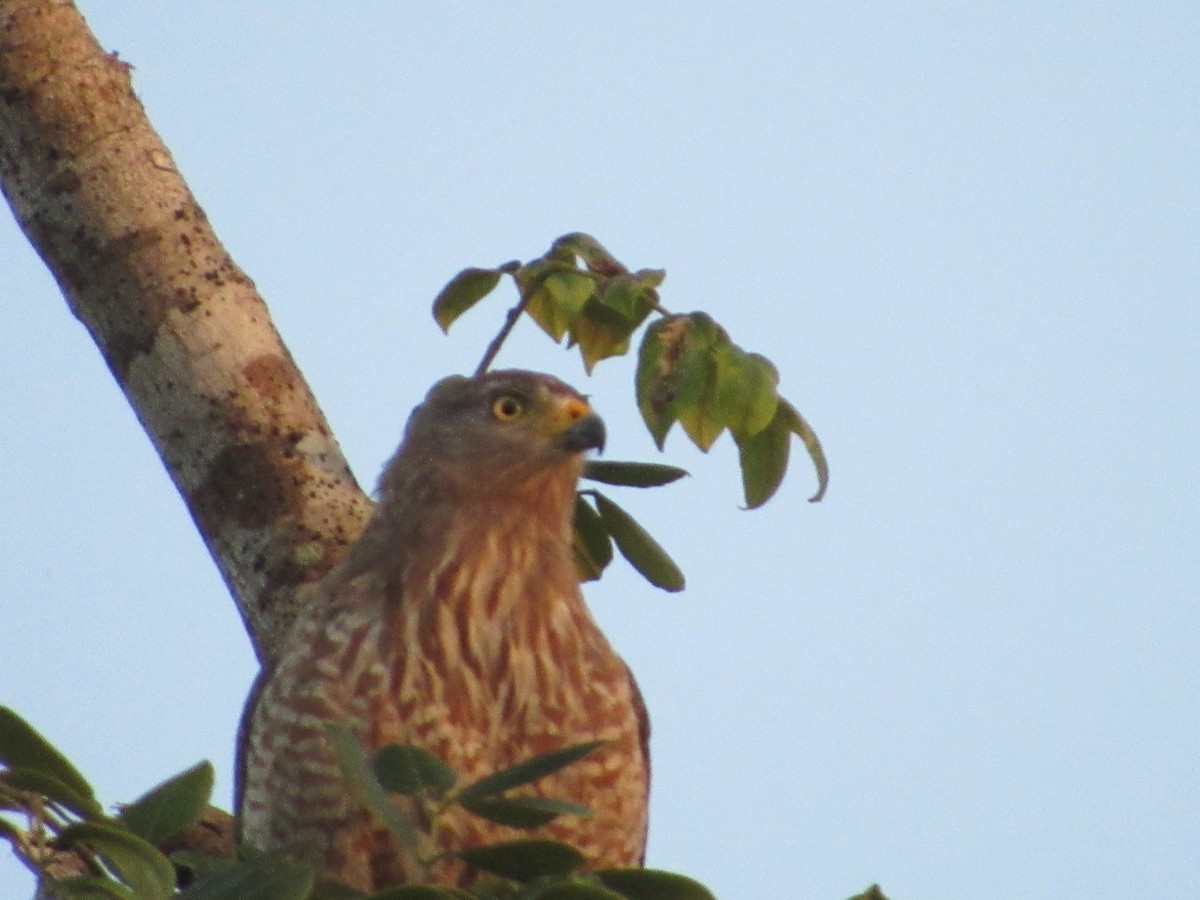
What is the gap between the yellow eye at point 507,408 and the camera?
17.4 feet

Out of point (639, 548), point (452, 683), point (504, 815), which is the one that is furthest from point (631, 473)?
point (504, 815)

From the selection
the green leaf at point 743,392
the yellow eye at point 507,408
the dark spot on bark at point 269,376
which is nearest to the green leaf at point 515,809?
the green leaf at point 743,392

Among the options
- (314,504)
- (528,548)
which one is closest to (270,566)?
(314,504)

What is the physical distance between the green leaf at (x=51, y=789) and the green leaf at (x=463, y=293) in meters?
2.17

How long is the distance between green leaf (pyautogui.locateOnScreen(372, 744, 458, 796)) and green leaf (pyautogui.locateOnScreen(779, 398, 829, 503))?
1782mm

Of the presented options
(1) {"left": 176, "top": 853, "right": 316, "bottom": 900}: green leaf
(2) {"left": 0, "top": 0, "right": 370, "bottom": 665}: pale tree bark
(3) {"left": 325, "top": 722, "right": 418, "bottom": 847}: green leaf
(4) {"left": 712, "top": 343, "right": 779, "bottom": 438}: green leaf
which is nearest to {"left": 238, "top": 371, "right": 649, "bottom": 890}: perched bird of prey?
(2) {"left": 0, "top": 0, "right": 370, "bottom": 665}: pale tree bark

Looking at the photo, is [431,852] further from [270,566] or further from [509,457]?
[509,457]

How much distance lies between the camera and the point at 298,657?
14.3 ft

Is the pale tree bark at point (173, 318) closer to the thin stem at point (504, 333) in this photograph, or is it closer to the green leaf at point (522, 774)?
the thin stem at point (504, 333)

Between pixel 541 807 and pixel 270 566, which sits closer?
pixel 541 807

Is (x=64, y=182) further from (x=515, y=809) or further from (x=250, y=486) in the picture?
(x=515, y=809)

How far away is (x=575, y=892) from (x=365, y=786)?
1.00 feet

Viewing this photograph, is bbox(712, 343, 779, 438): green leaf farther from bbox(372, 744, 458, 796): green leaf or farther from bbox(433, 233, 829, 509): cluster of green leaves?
bbox(372, 744, 458, 796): green leaf

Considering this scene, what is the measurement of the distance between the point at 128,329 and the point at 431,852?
2178mm
